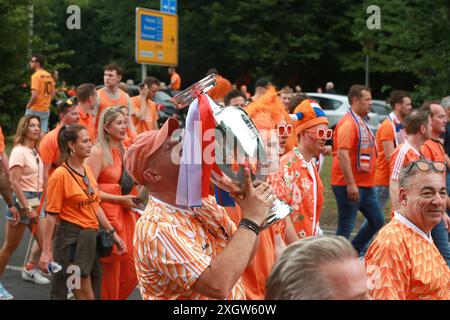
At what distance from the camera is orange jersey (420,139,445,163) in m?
7.47

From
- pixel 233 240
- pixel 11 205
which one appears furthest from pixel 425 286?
pixel 11 205

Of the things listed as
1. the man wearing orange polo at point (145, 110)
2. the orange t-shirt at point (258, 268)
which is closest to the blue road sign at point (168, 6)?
the man wearing orange polo at point (145, 110)

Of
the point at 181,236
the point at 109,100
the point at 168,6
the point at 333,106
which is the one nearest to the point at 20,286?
the point at 109,100

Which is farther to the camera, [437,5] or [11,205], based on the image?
[437,5]

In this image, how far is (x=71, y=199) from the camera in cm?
585

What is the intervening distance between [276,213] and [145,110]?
874cm

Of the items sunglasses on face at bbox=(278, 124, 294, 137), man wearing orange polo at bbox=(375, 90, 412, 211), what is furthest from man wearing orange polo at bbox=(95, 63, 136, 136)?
sunglasses on face at bbox=(278, 124, 294, 137)

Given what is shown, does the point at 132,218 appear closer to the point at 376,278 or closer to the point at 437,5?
the point at 376,278

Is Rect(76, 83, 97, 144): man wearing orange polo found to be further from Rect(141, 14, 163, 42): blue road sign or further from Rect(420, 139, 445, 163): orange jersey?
Rect(141, 14, 163, 42): blue road sign

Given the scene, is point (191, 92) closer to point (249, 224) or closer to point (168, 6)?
point (249, 224)

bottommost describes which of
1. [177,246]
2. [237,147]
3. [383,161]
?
[383,161]

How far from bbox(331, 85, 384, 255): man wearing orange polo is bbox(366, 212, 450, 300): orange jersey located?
456 cm

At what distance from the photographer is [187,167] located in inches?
115
